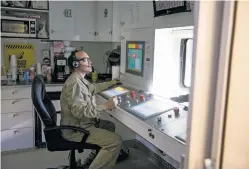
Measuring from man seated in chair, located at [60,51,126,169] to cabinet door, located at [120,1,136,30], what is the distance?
0.73 meters

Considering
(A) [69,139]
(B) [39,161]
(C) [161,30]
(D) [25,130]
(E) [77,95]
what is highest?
(C) [161,30]

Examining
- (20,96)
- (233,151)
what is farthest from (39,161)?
(233,151)

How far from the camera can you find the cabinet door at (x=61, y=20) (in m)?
3.40

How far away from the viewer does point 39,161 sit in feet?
9.96

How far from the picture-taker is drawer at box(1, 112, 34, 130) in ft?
10.2

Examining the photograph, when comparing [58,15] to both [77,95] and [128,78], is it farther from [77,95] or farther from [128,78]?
[77,95]

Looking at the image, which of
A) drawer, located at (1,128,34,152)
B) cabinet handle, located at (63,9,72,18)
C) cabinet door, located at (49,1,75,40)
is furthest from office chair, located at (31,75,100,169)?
cabinet handle, located at (63,9,72,18)

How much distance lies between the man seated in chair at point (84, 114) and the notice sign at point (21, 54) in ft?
5.21

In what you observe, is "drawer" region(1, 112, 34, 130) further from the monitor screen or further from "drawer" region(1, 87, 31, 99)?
the monitor screen

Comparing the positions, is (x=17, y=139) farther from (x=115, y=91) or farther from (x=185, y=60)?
(x=185, y=60)

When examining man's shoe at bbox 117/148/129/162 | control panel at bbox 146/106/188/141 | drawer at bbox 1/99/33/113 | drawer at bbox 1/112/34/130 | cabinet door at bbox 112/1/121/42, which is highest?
cabinet door at bbox 112/1/121/42

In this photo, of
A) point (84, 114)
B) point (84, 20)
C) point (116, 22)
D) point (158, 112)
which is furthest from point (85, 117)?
point (84, 20)

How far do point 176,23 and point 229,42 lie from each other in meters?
1.55

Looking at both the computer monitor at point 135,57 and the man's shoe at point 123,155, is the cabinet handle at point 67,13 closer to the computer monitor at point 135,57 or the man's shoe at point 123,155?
the computer monitor at point 135,57
